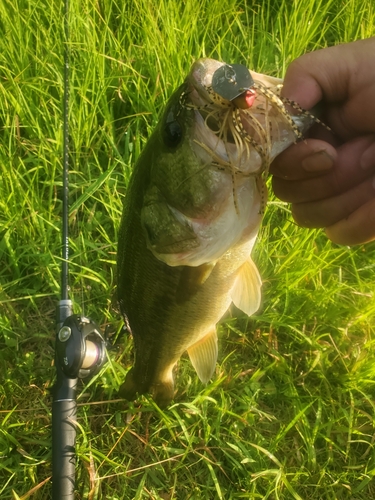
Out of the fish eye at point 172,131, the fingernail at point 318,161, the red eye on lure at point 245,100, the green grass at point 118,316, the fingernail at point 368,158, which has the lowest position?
the green grass at point 118,316

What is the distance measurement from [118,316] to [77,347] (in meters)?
0.66

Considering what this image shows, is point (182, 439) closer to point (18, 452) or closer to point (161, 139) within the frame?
point (18, 452)

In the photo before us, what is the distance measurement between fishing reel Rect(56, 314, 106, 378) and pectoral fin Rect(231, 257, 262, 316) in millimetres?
652

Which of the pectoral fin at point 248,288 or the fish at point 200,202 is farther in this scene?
→ the pectoral fin at point 248,288

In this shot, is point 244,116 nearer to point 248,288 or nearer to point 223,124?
point 223,124

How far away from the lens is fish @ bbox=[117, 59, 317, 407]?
114cm

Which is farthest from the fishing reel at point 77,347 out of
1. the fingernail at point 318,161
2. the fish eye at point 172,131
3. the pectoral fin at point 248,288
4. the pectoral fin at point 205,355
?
the fingernail at point 318,161

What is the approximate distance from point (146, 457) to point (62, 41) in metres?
2.51

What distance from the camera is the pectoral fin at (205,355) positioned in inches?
78.0

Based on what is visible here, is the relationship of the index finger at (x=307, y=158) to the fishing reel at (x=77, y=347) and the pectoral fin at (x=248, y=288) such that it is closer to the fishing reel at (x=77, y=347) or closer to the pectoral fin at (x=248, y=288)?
the pectoral fin at (x=248, y=288)

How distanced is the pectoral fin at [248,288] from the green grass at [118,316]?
653 mm

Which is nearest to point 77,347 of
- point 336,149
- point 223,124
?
point 223,124

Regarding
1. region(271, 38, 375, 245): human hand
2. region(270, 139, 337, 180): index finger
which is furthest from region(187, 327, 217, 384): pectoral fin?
region(270, 139, 337, 180): index finger

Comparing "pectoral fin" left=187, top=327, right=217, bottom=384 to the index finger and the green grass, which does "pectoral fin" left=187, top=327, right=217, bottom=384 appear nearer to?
the green grass
